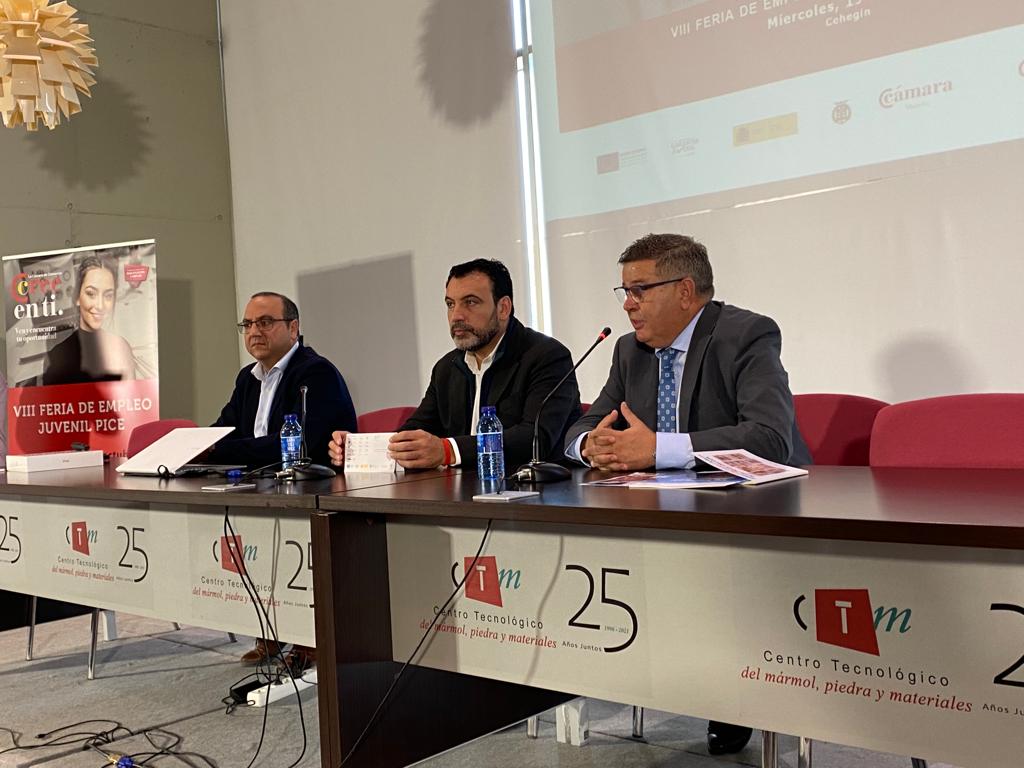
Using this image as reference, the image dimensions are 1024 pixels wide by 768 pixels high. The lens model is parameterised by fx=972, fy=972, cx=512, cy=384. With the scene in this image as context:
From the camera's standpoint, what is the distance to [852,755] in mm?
2203

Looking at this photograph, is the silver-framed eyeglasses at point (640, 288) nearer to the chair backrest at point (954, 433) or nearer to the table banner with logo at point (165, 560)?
the chair backrest at point (954, 433)

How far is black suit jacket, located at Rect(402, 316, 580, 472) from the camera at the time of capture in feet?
8.57

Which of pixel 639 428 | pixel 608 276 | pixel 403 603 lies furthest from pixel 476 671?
pixel 608 276

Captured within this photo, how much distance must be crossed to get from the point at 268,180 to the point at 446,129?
145cm

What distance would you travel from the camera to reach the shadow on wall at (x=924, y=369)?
329 cm

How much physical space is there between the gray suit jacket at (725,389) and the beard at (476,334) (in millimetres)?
434

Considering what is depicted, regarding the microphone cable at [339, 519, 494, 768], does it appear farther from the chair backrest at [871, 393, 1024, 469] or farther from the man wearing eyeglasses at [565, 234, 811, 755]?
the chair backrest at [871, 393, 1024, 469]

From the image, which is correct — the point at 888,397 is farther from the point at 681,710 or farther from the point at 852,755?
the point at 681,710

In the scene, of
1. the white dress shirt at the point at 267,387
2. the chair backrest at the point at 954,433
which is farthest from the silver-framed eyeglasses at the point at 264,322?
the chair backrest at the point at 954,433

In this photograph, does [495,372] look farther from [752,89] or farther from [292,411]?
[752,89]

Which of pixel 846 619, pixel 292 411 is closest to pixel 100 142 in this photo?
pixel 292 411

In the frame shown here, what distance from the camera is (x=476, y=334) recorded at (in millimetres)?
2775

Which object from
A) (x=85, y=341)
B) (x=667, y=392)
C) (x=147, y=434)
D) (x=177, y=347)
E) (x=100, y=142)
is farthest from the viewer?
(x=177, y=347)

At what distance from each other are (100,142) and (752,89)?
12.3 feet
